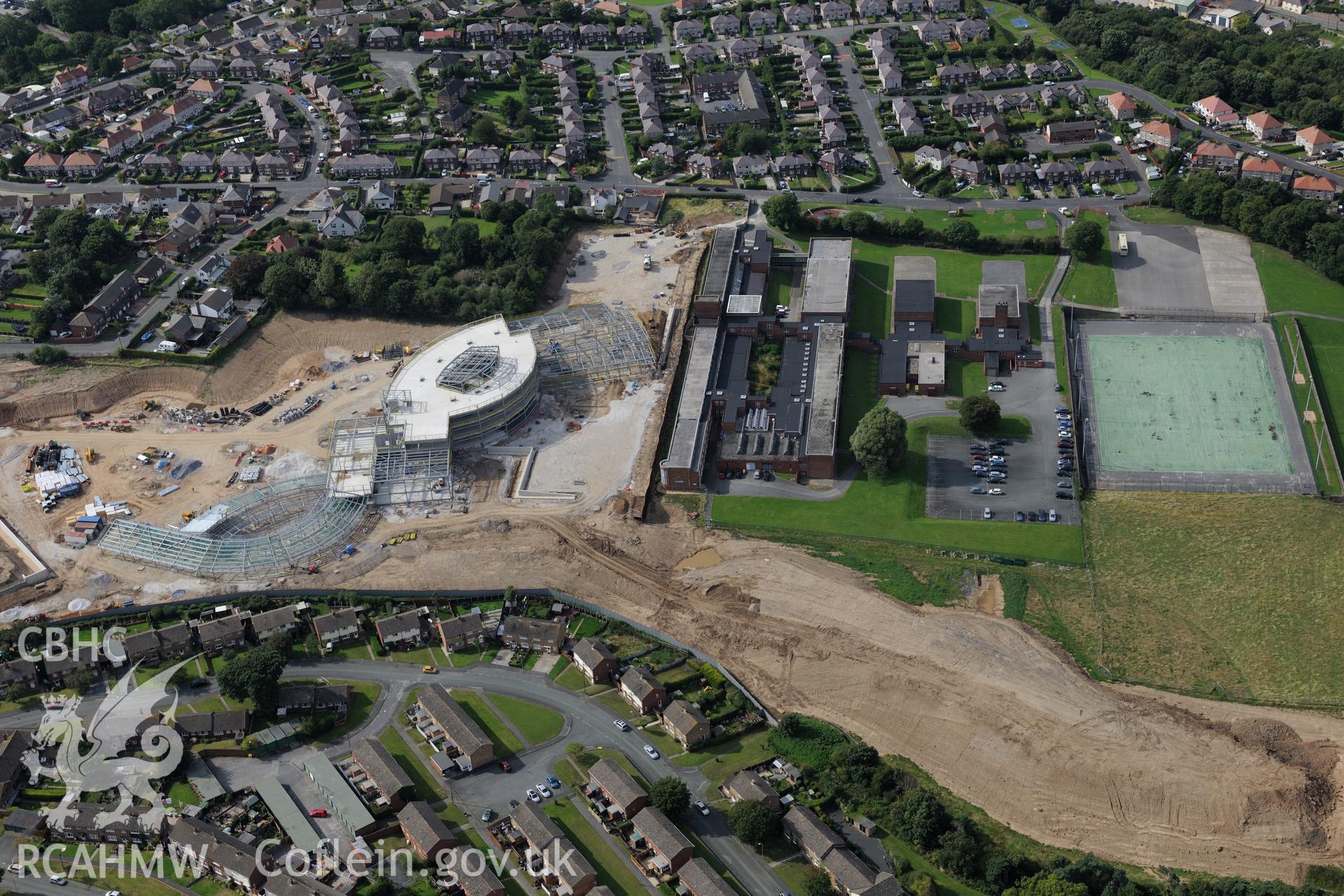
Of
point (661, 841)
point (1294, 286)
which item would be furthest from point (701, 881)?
point (1294, 286)

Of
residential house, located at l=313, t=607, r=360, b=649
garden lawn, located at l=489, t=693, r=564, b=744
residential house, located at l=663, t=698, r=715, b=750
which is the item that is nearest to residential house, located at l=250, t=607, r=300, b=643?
residential house, located at l=313, t=607, r=360, b=649

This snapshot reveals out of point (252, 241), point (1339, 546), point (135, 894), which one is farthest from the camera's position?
point (252, 241)

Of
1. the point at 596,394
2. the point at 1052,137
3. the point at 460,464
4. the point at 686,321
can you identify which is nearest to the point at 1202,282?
the point at 1052,137

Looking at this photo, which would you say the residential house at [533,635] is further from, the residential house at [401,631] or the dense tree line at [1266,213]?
the dense tree line at [1266,213]

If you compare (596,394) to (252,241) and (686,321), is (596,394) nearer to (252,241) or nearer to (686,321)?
(686,321)

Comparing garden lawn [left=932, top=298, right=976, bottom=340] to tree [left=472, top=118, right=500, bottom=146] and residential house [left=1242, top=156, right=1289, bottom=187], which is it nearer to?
residential house [left=1242, top=156, right=1289, bottom=187]

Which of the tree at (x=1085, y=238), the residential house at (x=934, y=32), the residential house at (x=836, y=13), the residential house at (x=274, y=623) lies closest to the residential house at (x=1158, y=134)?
the tree at (x=1085, y=238)

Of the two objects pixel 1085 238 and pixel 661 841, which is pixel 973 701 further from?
pixel 1085 238
